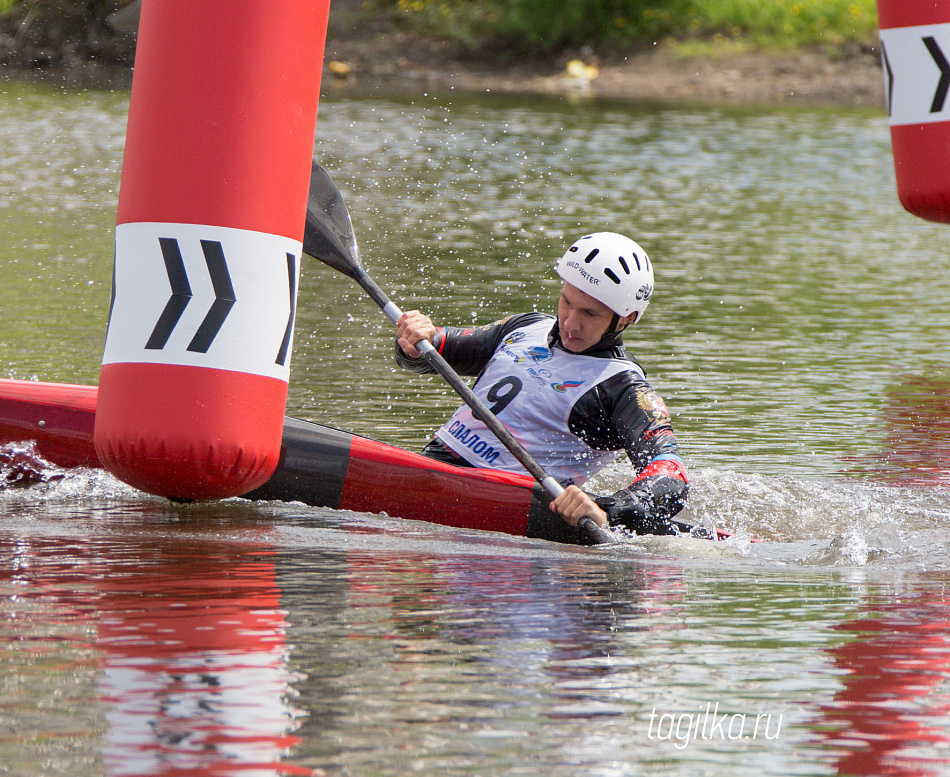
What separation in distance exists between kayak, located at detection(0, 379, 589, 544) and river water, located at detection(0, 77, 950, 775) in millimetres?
83

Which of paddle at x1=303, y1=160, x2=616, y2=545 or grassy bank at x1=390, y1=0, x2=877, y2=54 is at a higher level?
grassy bank at x1=390, y1=0, x2=877, y2=54

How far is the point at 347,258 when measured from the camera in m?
5.96

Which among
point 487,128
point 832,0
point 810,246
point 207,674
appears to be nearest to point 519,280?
point 810,246

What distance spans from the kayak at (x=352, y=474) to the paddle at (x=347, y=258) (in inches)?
7.1

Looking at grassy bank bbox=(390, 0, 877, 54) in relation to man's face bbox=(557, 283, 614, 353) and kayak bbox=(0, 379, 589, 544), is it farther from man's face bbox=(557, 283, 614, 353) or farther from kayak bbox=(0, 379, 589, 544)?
kayak bbox=(0, 379, 589, 544)

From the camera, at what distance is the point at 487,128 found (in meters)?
24.0

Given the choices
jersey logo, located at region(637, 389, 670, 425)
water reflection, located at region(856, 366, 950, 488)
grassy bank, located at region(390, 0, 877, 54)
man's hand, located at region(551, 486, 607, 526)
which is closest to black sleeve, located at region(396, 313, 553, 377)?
jersey logo, located at region(637, 389, 670, 425)

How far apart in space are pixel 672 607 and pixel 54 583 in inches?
71.9

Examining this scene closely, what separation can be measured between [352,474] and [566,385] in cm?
89

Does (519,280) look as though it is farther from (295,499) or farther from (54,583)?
(54,583)

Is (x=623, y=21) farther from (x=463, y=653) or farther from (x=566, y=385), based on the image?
(x=463, y=653)

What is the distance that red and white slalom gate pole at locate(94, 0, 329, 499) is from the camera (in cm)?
445

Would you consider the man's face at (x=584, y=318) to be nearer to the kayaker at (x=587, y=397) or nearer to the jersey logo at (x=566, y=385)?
the kayaker at (x=587, y=397)

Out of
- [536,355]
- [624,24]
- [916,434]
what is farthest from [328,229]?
[624,24]
